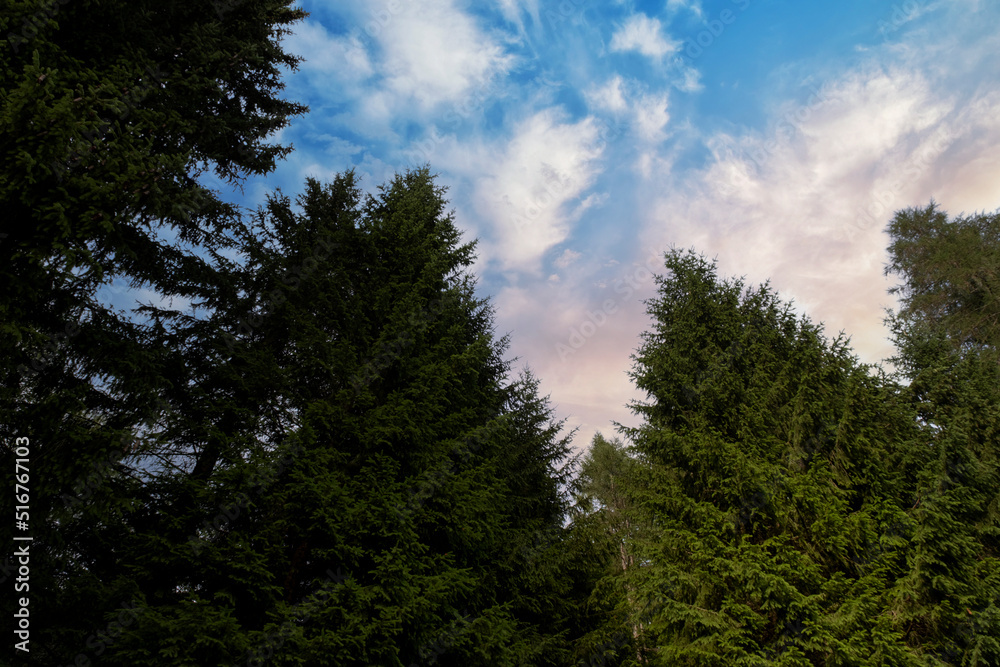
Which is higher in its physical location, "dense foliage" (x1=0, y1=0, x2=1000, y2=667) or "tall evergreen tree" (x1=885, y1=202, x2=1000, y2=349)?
"tall evergreen tree" (x1=885, y1=202, x2=1000, y2=349)

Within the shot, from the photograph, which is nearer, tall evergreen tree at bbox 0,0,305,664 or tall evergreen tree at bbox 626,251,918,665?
tall evergreen tree at bbox 0,0,305,664

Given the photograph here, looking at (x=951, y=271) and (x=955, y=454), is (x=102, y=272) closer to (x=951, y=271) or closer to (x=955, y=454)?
(x=955, y=454)

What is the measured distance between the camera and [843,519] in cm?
828

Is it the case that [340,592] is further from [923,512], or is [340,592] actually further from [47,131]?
[923,512]

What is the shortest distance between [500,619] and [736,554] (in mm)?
4449

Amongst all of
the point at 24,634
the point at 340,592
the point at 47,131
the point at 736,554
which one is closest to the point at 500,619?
the point at 340,592

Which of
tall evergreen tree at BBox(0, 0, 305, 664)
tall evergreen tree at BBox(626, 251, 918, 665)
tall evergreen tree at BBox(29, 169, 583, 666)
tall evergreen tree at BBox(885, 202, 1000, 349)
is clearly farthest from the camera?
tall evergreen tree at BBox(885, 202, 1000, 349)

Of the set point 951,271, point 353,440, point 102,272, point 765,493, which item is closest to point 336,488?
point 353,440

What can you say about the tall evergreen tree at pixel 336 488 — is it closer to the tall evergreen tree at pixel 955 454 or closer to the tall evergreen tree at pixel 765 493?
the tall evergreen tree at pixel 765 493

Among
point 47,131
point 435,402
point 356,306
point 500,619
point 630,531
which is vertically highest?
point 356,306

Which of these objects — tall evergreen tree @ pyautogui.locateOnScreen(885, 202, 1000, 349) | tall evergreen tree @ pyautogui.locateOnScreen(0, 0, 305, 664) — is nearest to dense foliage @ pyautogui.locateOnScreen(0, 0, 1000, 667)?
tall evergreen tree @ pyautogui.locateOnScreen(0, 0, 305, 664)

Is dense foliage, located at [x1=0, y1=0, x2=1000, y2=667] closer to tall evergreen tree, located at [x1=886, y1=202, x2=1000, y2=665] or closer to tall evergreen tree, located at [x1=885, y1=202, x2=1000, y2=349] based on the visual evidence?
tall evergreen tree, located at [x1=886, y1=202, x2=1000, y2=665]

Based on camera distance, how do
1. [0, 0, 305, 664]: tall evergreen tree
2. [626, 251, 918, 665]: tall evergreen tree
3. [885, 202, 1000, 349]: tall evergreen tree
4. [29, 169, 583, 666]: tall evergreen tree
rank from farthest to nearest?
[885, 202, 1000, 349]: tall evergreen tree < [626, 251, 918, 665]: tall evergreen tree < [29, 169, 583, 666]: tall evergreen tree < [0, 0, 305, 664]: tall evergreen tree

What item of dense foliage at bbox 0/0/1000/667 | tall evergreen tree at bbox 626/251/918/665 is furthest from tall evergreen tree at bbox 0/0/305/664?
tall evergreen tree at bbox 626/251/918/665
